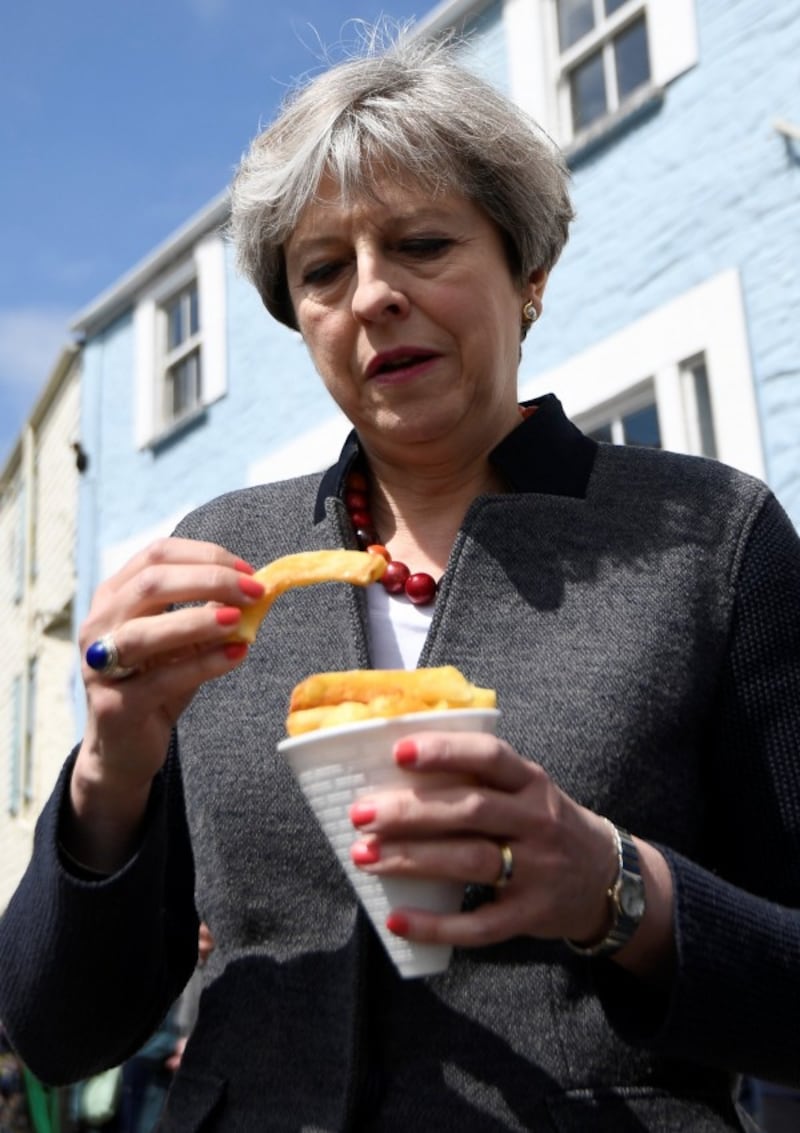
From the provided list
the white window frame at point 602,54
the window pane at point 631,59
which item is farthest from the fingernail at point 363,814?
the window pane at point 631,59

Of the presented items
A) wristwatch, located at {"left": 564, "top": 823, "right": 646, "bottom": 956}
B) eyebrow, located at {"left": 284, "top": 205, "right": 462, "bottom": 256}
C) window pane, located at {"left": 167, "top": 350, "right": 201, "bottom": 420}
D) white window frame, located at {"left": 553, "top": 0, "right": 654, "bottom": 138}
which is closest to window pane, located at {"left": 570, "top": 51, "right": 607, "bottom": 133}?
white window frame, located at {"left": 553, "top": 0, "right": 654, "bottom": 138}

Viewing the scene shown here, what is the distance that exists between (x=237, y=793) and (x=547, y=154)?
1092 millimetres

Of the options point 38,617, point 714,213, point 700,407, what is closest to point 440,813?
point 700,407

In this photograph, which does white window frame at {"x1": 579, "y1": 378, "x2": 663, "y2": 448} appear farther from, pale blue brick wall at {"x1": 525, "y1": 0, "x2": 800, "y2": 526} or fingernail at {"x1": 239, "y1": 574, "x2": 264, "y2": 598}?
fingernail at {"x1": 239, "y1": 574, "x2": 264, "y2": 598}

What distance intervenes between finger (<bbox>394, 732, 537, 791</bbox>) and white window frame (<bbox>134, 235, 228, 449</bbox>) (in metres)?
10.1

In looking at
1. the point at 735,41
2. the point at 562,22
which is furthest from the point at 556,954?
the point at 562,22

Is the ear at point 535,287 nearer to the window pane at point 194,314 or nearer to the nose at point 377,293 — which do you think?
the nose at point 377,293

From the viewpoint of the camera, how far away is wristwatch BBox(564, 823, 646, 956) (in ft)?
4.14

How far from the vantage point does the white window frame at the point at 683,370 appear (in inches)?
254

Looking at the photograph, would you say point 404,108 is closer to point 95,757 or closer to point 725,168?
point 95,757

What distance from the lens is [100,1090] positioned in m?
6.74

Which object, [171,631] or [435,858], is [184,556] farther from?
[435,858]

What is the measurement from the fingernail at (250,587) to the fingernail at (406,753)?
→ 1.02 ft

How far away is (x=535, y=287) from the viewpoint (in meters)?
2.07
